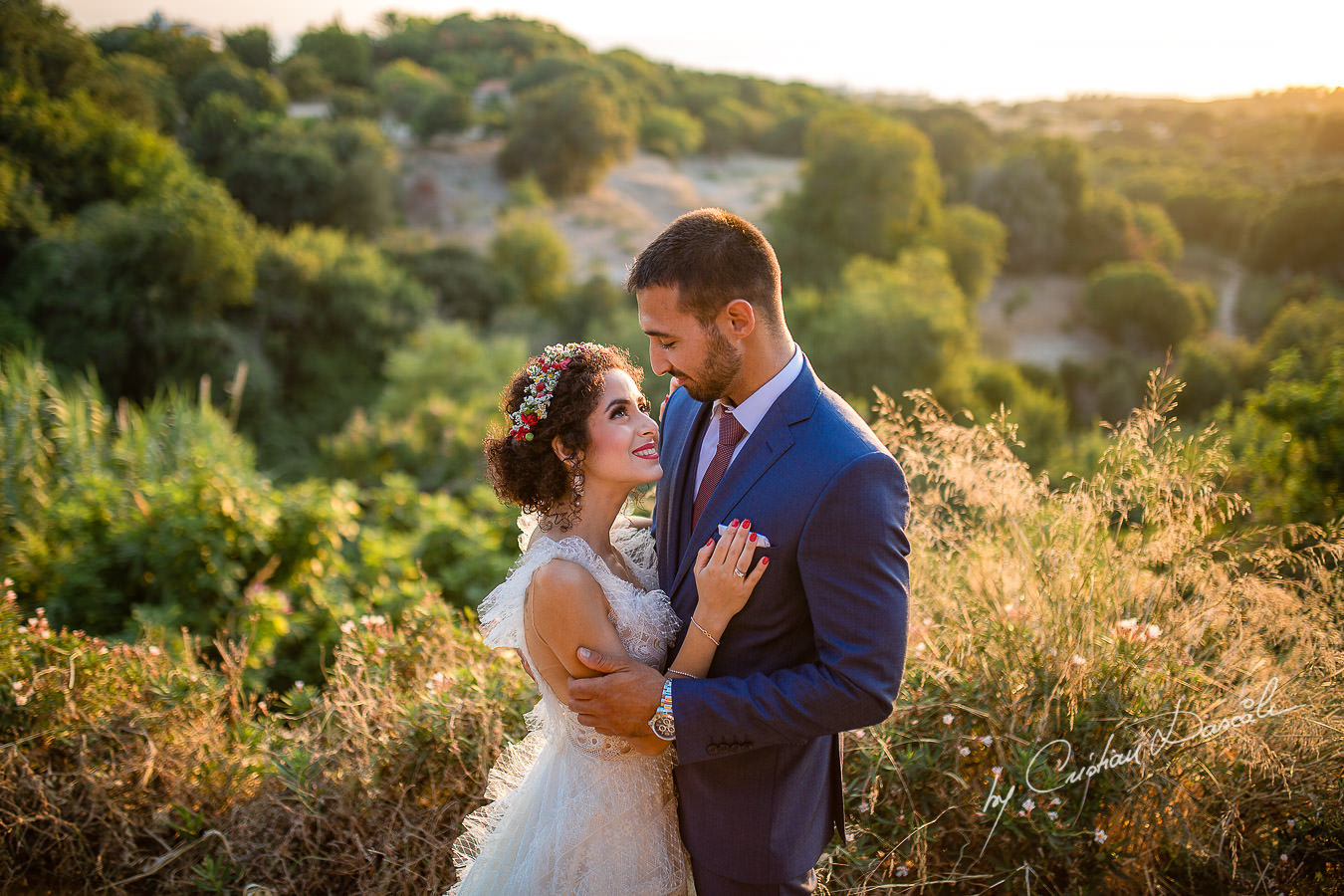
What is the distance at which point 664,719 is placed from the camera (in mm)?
2006

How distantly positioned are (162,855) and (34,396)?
16.5 ft

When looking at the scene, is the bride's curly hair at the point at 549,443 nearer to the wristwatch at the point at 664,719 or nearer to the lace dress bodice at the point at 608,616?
the lace dress bodice at the point at 608,616

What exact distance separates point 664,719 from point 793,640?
0.38 m

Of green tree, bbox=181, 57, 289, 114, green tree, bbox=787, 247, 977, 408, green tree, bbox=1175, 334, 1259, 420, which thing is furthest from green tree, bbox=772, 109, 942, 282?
green tree, bbox=181, 57, 289, 114

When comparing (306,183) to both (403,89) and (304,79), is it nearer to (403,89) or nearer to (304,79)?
(304,79)

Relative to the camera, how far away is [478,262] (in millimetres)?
26891

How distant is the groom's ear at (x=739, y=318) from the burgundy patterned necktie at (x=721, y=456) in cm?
23

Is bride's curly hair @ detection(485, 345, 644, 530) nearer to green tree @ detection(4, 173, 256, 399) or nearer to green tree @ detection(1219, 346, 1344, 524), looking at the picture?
green tree @ detection(1219, 346, 1344, 524)

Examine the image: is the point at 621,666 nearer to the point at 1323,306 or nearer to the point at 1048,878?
the point at 1048,878

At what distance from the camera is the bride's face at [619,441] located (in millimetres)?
2252

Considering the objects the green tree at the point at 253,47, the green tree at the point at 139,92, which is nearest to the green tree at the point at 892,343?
the green tree at the point at 139,92

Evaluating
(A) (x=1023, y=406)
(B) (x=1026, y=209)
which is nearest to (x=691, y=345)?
(A) (x=1023, y=406)

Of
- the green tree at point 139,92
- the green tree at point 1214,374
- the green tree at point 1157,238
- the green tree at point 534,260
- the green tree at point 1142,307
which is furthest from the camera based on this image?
the green tree at point 1157,238
